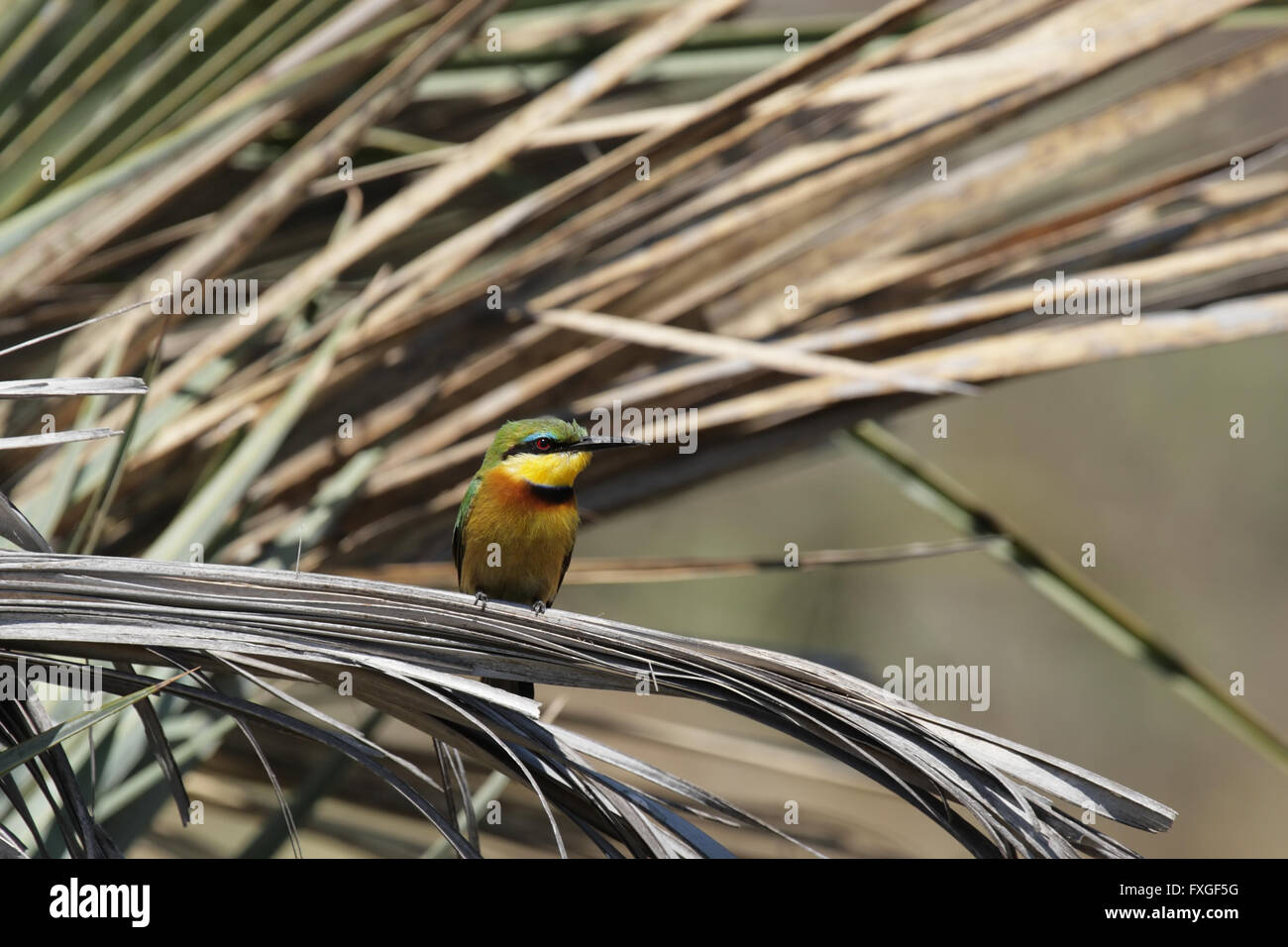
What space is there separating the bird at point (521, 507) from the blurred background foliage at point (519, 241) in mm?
90

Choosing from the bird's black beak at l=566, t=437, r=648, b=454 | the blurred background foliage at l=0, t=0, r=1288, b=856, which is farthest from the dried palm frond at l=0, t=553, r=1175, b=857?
the bird's black beak at l=566, t=437, r=648, b=454

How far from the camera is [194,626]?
59.5 inches

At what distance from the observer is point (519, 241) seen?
306 cm

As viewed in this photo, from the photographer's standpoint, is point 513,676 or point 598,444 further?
point 598,444

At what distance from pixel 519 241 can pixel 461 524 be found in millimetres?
765

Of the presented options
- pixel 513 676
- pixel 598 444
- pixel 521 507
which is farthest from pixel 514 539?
pixel 513 676

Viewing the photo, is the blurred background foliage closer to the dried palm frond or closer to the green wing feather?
the green wing feather

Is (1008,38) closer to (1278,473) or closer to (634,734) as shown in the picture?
(634,734)

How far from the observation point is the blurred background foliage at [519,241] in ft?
8.86

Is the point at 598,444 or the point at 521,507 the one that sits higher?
the point at 598,444

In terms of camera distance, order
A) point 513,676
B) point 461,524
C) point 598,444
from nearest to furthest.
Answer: point 513,676 → point 598,444 → point 461,524

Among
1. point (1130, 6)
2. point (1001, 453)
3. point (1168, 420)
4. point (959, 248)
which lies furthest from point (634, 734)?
point (1168, 420)

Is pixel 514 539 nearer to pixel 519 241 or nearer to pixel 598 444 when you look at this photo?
pixel 598 444

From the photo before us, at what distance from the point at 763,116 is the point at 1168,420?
253 inches
